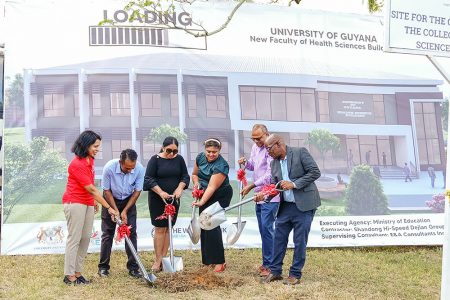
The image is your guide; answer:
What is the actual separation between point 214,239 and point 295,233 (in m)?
0.89

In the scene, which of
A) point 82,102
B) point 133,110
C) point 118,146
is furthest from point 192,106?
point 82,102

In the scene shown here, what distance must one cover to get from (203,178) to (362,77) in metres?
2.89

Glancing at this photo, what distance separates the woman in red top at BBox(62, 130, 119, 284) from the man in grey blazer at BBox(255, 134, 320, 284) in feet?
4.64

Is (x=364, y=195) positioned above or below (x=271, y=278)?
above

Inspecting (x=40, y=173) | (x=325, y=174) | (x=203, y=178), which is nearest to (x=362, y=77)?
(x=325, y=174)

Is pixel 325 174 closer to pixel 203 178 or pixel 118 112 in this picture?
pixel 203 178

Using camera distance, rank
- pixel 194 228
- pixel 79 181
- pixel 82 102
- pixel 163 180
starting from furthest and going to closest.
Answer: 1. pixel 82 102
2. pixel 194 228
3. pixel 163 180
4. pixel 79 181

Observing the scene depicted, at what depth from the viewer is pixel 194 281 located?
513 cm

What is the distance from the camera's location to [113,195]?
18.3ft

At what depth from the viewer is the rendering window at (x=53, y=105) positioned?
265 inches

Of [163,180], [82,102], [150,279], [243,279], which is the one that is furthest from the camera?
[82,102]

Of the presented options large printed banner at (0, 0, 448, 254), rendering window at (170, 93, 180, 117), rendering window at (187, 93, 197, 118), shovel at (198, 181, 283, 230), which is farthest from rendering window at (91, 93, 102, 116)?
shovel at (198, 181, 283, 230)

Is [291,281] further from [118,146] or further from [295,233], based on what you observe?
[118,146]

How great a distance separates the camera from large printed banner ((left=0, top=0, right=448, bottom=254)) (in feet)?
21.6
